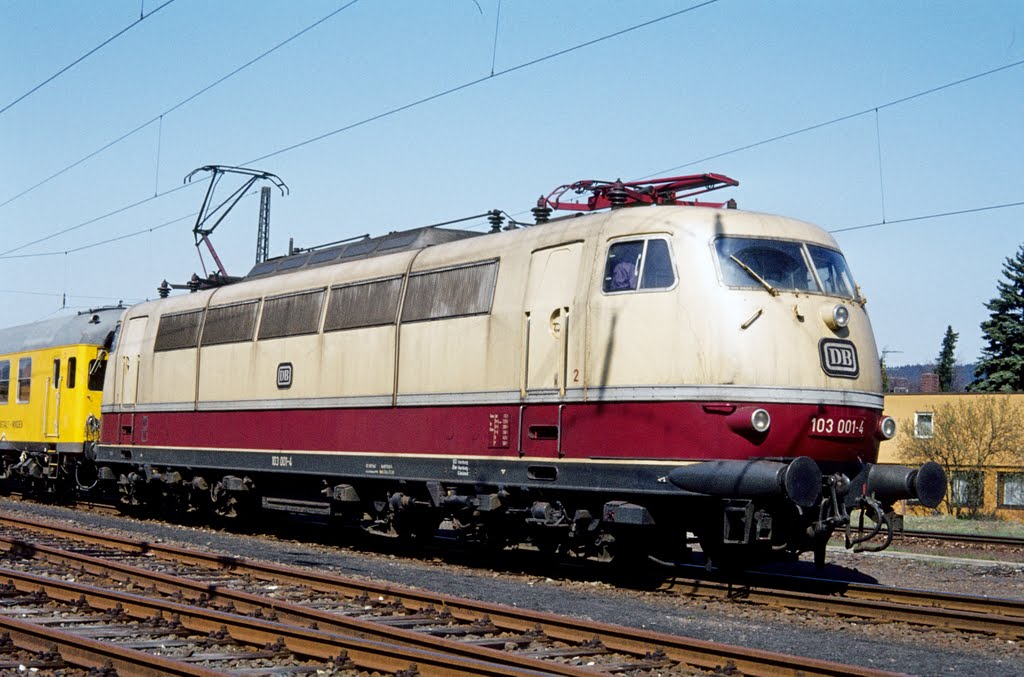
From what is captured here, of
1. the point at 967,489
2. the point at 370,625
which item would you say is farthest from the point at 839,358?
the point at 967,489

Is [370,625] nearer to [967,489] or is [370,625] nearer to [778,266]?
[778,266]

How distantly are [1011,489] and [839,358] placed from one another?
32577mm

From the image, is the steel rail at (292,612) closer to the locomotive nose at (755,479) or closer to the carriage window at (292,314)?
the locomotive nose at (755,479)

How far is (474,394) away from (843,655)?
5.55m

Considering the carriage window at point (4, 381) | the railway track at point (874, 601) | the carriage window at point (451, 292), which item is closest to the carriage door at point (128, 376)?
the carriage window at point (4, 381)

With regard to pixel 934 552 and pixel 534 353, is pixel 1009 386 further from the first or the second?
pixel 534 353

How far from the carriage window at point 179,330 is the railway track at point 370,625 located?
6.08 m

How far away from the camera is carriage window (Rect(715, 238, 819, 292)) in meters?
11.3

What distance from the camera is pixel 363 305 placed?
15.1 metres

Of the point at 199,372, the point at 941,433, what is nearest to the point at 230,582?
the point at 199,372

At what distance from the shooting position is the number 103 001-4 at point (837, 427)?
11148mm

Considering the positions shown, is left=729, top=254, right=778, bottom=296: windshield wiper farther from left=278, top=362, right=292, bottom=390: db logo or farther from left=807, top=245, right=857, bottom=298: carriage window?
left=278, top=362, right=292, bottom=390: db logo

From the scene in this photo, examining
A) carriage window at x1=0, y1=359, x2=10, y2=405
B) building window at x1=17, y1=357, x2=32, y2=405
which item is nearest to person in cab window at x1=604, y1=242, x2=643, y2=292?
building window at x1=17, y1=357, x2=32, y2=405

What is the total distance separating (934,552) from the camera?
1836 centimetres
